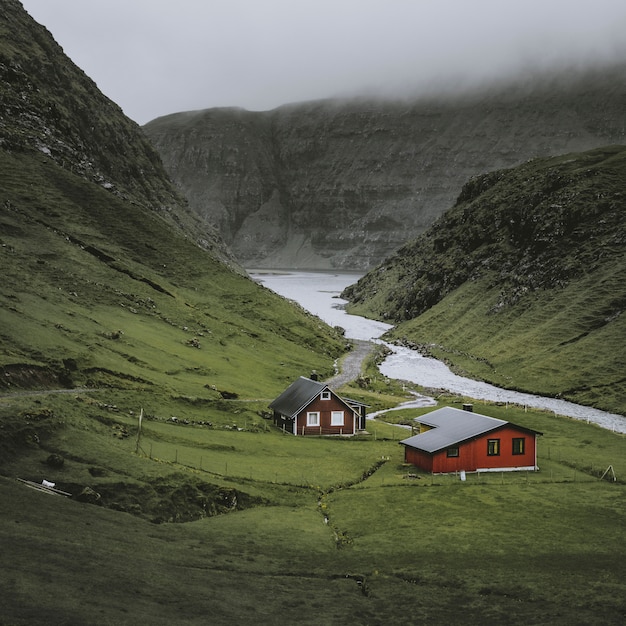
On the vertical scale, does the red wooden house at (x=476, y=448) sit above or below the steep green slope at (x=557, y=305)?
below

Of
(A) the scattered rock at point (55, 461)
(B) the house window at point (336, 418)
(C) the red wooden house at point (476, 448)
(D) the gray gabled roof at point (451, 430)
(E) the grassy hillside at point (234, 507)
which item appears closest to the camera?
(E) the grassy hillside at point (234, 507)

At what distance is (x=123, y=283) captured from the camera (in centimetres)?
13388

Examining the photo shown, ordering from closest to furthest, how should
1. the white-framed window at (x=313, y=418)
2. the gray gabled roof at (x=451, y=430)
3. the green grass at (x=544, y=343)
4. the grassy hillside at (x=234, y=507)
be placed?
the grassy hillside at (x=234, y=507) → the gray gabled roof at (x=451, y=430) → the white-framed window at (x=313, y=418) → the green grass at (x=544, y=343)

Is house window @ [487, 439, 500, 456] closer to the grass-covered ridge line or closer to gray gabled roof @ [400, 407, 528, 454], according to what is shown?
gray gabled roof @ [400, 407, 528, 454]

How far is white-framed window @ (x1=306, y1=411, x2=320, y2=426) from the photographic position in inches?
3226

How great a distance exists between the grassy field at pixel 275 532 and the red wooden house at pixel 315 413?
8.54 meters

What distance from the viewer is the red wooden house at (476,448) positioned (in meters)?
67.4

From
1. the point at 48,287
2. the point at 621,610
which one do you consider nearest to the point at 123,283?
the point at 48,287

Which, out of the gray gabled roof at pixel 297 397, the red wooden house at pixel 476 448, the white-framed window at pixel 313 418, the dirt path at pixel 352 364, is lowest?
the red wooden house at pixel 476 448

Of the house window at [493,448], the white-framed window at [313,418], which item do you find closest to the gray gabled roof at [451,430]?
the house window at [493,448]

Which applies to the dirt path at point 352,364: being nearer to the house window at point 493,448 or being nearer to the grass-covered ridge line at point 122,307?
the grass-covered ridge line at point 122,307

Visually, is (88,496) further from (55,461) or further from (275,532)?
(275,532)

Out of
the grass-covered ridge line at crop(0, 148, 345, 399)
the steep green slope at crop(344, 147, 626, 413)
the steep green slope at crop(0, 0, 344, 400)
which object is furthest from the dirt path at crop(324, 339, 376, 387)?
the steep green slope at crop(344, 147, 626, 413)

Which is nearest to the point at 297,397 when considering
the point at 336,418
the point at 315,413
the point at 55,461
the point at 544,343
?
the point at 315,413
